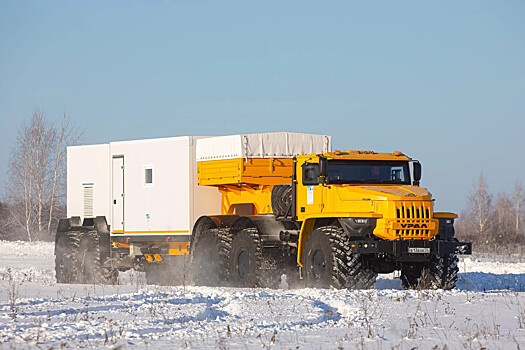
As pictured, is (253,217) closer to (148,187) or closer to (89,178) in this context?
(148,187)

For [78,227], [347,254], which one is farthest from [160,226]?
[347,254]

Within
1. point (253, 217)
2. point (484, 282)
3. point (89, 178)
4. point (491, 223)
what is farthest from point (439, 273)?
point (491, 223)

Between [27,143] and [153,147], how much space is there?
37021 millimetres

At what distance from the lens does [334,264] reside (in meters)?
17.9

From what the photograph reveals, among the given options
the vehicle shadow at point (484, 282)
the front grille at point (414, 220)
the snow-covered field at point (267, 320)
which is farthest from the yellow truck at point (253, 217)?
the vehicle shadow at point (484, 282)

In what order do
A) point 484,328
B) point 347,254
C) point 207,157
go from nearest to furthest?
point 484,328
point 347,254
point 207,157

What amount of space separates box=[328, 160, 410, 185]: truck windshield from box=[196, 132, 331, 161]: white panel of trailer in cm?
305

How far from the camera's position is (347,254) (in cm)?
1789

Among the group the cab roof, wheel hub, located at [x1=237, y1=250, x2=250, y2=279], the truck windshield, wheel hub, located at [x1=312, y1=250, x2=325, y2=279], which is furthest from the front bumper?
wheel hub, located at [x1=237, y1=250, x2=250, y2=279]

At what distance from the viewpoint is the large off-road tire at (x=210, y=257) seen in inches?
856

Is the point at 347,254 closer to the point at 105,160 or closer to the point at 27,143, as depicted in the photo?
the point at 105,160

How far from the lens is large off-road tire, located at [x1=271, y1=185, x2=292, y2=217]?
20.4m

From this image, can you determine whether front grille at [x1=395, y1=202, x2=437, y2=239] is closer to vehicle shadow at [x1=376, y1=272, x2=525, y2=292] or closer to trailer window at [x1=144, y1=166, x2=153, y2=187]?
vehicle shadow at [x1=376, y1=272, x2=525, y2=292]

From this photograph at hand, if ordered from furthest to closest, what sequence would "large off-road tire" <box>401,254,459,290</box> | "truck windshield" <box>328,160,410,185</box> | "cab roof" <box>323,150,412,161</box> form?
1. "cab roof" <box>323,150,412,161</box>
2. "truck windshield" <box>328,160,410,185</box>
3. "large off-road tire" <box>401,254,459,290</box>
